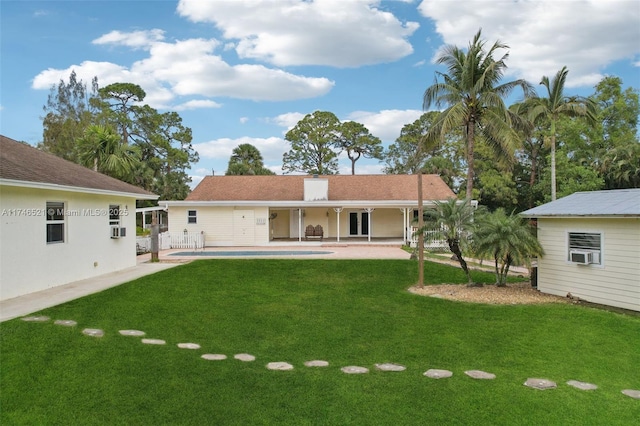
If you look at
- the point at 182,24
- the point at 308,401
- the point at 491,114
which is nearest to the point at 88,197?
the point at 182,24

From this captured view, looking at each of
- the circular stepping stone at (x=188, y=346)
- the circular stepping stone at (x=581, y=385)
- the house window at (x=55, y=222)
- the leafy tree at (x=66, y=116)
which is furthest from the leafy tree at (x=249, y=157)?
the circular stepping stone at (x=581, y=385)

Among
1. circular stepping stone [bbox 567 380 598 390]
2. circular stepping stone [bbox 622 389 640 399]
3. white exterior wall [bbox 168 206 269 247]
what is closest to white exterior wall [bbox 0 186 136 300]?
white exterior wall [bbox 168 206 269 247]

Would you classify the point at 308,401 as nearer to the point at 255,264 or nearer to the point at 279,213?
the point at 255,264

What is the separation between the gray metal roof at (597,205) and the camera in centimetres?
889

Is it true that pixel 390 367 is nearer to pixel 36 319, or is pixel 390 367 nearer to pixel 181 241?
pixel 36 319

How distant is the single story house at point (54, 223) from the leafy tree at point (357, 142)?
3262 cm

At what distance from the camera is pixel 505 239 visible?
400 inches

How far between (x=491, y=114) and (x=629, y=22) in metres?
5.71

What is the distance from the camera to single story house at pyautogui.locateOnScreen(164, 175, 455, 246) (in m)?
23.5

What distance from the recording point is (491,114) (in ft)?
55.3

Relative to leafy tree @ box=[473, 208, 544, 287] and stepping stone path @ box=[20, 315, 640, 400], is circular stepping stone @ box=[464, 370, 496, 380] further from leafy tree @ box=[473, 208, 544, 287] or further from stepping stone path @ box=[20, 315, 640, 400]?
leafy tree @ box=[473, 208, 544, 287]

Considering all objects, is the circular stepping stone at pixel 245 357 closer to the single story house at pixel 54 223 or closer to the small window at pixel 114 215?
the single story house at pixel 54 223

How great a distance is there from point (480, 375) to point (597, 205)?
6765 mm

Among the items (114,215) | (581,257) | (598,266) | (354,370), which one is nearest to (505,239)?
(581,257)
